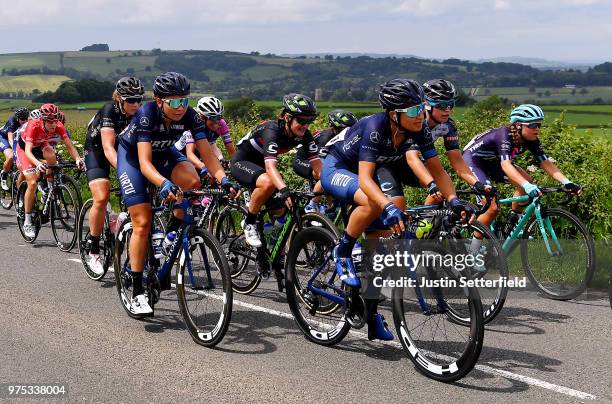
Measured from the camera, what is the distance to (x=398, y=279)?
18.4 feet

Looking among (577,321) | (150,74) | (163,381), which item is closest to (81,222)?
(163,381)

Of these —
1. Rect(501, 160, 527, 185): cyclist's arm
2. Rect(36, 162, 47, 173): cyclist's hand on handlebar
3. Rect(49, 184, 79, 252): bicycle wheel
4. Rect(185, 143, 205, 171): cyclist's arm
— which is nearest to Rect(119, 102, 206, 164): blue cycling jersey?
Rect(185, 143, 205, 171): cyclist's arm

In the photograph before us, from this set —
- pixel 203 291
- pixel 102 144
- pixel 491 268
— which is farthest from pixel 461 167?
pixel 102 144

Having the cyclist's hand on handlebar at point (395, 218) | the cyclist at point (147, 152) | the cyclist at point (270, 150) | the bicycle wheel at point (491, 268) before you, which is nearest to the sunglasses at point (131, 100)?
the cyclist at point (270, 150)

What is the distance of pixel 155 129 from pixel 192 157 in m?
2.78

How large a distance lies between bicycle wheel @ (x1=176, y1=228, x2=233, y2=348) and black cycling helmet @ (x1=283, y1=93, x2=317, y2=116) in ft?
6.73

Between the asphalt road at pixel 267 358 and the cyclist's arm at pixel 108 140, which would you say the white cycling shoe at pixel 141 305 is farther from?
the cyclist's arm at pixel 108 140

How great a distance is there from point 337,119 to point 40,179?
17.5 ft

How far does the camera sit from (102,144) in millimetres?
9016

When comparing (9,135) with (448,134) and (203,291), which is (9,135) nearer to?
(203,291)

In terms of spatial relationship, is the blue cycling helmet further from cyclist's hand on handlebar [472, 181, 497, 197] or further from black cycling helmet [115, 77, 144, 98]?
black cycling helmet [115, 77, 144, 98]

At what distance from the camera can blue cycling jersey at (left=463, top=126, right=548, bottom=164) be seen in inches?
331

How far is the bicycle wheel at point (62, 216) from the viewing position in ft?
38.1

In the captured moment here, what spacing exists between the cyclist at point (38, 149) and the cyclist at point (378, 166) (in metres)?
6.59
